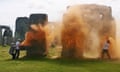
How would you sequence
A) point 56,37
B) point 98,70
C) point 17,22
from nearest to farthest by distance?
point 98,70, point 56,37, point 17,22

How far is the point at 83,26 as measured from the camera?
1550 inches

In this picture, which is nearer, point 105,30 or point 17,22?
point 105,30

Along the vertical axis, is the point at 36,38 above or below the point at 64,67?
above

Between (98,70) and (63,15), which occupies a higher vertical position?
(63,15)

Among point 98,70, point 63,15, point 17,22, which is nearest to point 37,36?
point 63,15

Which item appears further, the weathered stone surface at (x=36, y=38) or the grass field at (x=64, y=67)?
the weathered stone surface at (x=36, y=38)

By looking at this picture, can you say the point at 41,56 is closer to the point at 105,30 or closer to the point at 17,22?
the point at 105,30

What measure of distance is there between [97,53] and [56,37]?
4741 millimetres

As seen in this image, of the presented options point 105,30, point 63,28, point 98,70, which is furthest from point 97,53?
point 98,70

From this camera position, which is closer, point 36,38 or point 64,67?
point 64,67

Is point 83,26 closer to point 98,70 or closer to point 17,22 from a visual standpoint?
point 98,70

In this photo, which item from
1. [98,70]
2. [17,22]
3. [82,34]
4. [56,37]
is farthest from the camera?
[17,22]

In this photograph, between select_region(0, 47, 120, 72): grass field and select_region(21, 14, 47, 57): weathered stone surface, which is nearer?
select_region(0, 47, 120, 72): grass field

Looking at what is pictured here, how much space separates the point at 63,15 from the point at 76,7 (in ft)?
5.87
